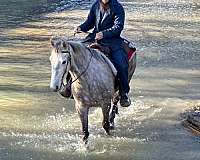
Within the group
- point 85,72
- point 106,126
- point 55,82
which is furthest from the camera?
point 106,126

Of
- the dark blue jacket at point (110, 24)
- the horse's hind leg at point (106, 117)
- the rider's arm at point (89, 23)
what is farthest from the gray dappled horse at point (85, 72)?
the rider's arm at point (89, 23)

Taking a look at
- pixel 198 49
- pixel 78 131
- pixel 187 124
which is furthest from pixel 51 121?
pixel 198 49

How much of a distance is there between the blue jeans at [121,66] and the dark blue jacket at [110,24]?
10 cm

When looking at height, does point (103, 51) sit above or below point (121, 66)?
above

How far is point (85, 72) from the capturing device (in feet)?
25.3

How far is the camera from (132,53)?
8977mm

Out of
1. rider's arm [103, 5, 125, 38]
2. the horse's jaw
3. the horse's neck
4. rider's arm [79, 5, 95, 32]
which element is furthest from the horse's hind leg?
the horse's jaw

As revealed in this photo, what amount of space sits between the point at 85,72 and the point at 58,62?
0.78 meters

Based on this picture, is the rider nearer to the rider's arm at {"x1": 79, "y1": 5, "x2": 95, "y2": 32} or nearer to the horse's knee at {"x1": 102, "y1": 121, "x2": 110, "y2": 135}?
the rider's arm at {"x1": 79, "y1": 5, "x2": 95, "y2": 32}

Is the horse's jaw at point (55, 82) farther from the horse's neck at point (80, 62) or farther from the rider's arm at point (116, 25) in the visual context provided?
the rider's arm at point (116, 25)

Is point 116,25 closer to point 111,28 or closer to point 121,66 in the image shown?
point 111,28

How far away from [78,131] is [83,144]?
896 millimetres

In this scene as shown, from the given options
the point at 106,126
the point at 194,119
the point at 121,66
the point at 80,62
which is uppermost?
the point at 80,62

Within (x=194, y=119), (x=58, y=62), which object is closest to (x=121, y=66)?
(x=58, y=62)
